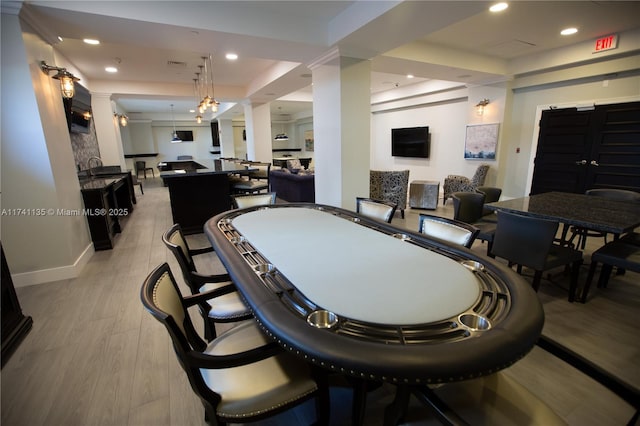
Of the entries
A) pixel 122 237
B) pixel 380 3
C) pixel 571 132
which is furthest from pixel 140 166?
pixel 571 132

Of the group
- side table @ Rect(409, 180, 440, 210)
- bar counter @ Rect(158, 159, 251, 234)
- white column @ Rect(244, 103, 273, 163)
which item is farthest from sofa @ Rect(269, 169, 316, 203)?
side table @ Rect(409, 180, 440, 210)

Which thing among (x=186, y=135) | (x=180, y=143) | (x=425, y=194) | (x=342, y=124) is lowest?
(x=425, y=194)

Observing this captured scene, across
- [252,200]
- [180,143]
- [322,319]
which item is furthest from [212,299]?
[180,143]

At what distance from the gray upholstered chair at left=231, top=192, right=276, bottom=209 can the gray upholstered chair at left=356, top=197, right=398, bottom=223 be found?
0.97 m

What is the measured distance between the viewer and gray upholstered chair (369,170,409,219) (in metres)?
5.42

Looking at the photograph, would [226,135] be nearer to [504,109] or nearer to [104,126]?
[104,126]

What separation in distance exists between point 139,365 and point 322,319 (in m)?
1.57

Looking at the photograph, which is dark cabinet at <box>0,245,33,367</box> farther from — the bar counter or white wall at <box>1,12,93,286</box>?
the bar counter

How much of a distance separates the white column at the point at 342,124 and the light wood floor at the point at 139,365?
8.59 ft

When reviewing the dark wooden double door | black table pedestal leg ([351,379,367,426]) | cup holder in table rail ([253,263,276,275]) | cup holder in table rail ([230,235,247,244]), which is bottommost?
black table pedestal leg ([351,379,367,426])

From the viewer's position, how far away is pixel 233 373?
1.16m

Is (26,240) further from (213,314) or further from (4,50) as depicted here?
(213,314)

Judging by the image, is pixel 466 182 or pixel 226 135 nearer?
pixel 466 182

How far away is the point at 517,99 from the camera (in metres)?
6.18
